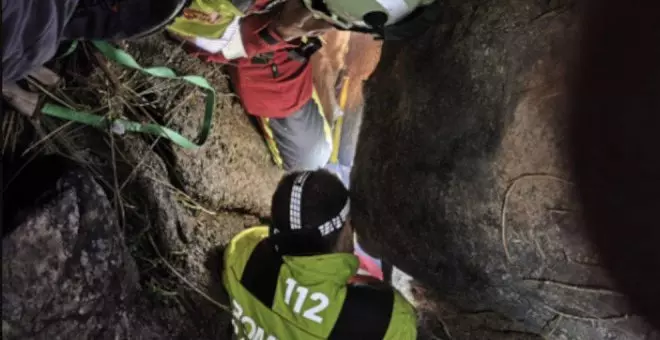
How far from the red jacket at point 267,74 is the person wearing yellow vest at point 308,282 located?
0.39 meters

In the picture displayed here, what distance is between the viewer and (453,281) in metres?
1.43

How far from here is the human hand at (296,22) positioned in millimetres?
1664

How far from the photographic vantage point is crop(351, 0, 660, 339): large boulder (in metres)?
1.10

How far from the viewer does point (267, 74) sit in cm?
201

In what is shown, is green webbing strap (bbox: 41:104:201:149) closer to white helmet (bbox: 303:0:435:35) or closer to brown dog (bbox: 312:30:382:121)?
white helmet (bbox: 303:0:435:35)

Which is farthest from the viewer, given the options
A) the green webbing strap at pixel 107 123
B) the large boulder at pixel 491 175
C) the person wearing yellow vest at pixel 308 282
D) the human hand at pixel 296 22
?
the human hand at pixel 296 22

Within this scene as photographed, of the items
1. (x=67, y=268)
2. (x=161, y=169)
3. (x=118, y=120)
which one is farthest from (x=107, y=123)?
(x=67, y=268)

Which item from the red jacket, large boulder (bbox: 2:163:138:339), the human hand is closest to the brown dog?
the red jacket

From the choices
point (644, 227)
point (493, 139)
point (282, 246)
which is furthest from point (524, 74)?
point (282, 246)

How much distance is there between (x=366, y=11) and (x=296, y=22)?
1.10ft

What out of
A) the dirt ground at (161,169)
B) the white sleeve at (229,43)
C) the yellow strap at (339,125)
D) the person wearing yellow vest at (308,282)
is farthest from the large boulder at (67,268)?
the yellow strap at (339,125)

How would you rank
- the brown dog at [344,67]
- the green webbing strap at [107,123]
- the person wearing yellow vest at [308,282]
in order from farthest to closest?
1. the brown dog at [344,67]
2. the person wearing yellow vest at [308,282]
3. the green webbing strap at [107,123]

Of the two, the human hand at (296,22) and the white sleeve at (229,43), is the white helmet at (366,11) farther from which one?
the white sleeve at (229,43)

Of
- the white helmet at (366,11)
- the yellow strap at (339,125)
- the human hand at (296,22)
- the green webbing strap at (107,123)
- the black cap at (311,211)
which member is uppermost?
the white helmet at (366,11)
